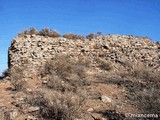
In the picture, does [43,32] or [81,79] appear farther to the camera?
[43,32]

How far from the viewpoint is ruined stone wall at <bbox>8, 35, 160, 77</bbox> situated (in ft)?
46.0

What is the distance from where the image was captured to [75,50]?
1528cm

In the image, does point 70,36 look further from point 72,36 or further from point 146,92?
point 146,92

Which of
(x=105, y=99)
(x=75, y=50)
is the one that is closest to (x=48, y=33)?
(x=75, y=50)

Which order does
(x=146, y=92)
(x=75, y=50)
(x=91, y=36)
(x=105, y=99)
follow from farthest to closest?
(x=91, y=36), (x=75, y=50), (x=105, y=99), (x=146, y=92)

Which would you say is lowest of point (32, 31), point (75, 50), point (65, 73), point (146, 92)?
point (146, 92)

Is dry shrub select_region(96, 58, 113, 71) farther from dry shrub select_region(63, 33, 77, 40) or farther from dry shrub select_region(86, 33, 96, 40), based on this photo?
dry shrub select_region(86, 33, 96, 40)

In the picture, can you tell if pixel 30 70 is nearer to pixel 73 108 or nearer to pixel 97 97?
pixel 97 97

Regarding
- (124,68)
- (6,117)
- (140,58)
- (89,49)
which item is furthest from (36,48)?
(6,117)

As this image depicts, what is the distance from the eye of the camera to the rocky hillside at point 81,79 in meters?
7.24

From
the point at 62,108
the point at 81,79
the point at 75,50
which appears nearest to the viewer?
the point at 62,108

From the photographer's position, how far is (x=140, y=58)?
1470 cm

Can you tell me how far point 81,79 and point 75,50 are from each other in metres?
4.53

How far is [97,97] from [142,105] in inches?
68.9
